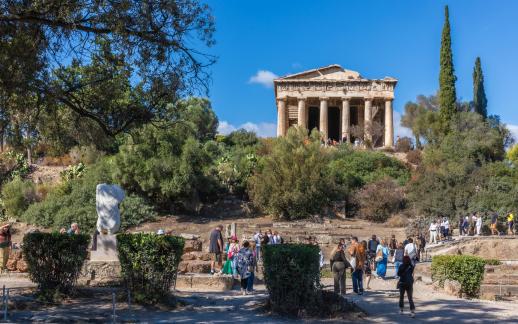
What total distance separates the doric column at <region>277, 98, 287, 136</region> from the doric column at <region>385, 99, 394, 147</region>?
27.4 feet

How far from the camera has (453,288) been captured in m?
15.0

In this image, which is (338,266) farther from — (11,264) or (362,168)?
(362,168)

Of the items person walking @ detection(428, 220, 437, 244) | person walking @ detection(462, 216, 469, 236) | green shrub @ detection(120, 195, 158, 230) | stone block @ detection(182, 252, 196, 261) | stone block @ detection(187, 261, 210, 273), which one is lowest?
stone block @ detection(187, 261, 210, 273)

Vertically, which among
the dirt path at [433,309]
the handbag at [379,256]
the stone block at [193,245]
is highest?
the stone block at [193,245]

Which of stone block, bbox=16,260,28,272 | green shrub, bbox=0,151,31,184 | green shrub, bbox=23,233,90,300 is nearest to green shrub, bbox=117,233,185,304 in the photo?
green shrub, bbox=23,233,90,300

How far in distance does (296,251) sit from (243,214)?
86.6 ft

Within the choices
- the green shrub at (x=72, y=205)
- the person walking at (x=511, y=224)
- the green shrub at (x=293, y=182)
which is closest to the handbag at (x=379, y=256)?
the person walking at (x=511, y=224)

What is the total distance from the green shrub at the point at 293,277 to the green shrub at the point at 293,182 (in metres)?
23.3

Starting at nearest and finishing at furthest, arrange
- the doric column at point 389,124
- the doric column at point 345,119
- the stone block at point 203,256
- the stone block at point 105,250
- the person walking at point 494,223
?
the stone block at point 105,250 → the stone block at point 203,256 → the person walking at point 494,223 → the doric column at point 389,124 → the doric column at point 345,119

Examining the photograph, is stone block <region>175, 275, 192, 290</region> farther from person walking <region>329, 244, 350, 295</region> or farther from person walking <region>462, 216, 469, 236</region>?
person walking <region>462, 216, 469, 236</region>

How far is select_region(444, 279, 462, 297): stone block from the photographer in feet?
48.7

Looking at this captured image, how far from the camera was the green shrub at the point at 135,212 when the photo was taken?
3234cm

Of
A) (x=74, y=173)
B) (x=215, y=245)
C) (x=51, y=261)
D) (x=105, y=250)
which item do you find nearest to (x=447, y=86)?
(x=74, y=173)

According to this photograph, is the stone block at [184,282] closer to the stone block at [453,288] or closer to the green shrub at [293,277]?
the green shrub at [293,277]
